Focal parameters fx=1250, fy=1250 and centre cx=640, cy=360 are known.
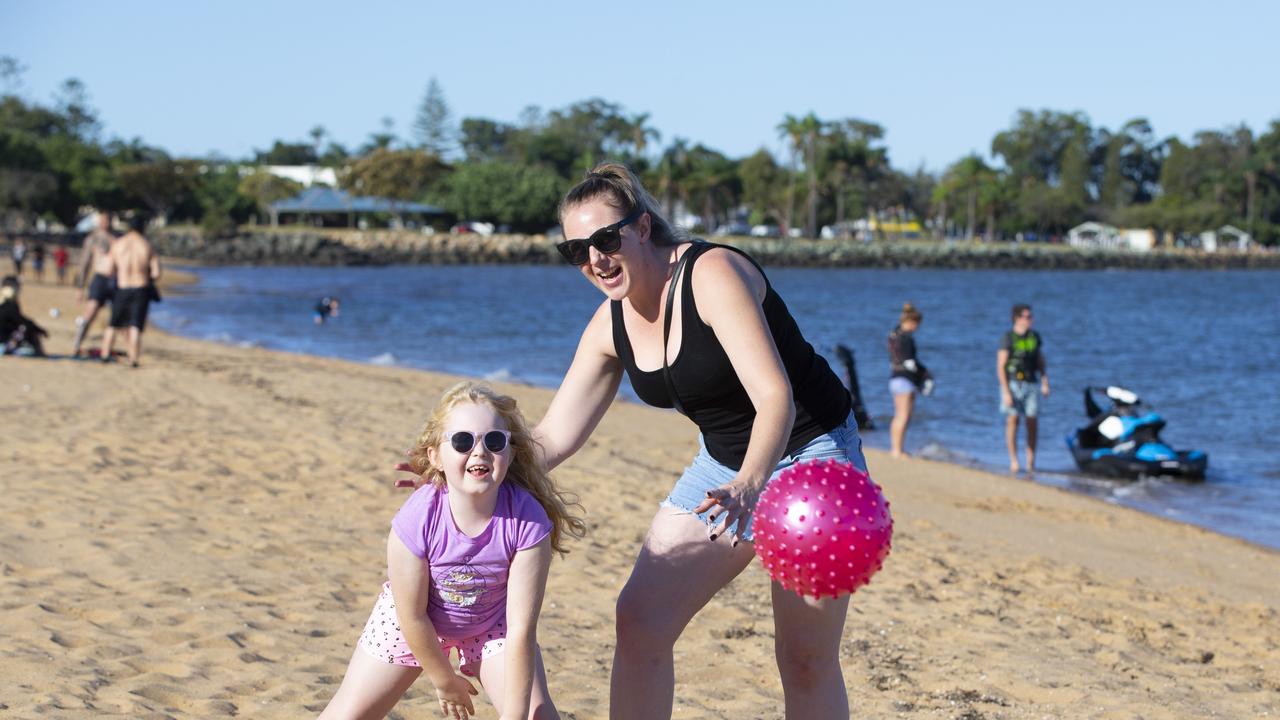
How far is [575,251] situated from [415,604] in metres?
0.97

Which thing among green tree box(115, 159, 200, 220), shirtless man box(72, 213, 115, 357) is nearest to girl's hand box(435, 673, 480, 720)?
shirtless man box(72, 213, 115, 357)

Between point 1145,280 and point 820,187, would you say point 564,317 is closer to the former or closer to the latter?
point 1145,280

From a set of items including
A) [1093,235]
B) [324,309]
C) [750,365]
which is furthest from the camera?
[1093,235]

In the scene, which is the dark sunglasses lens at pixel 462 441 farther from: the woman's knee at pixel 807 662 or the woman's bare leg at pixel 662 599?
the woman's knee at pixel 807 662

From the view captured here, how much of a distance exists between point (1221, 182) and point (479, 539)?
438ft

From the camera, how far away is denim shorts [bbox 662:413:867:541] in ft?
10.6

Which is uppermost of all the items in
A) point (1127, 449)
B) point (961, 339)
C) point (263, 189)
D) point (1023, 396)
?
point (263, 189)

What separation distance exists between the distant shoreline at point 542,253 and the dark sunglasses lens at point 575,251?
3152 inches

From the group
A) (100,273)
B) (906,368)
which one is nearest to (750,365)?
(906,368)

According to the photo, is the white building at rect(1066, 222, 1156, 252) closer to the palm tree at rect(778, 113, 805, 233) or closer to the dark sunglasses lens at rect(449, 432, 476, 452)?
the palm tree at rect(778, 113, 805, 233)

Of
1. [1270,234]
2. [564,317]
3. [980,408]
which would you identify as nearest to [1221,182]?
[1270,234]

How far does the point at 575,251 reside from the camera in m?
3.21

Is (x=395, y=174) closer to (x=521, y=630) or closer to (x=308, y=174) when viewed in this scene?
(x=308, y=174)

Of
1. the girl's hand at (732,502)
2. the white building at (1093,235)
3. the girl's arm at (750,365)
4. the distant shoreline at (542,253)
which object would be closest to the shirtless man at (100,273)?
the girl's arm at (750,365)
